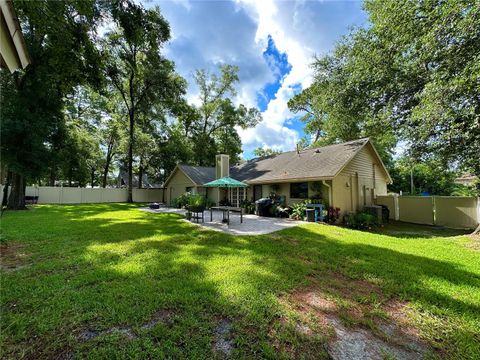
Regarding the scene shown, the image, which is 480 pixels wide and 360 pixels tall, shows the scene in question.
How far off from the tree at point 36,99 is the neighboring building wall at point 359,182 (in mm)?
11726

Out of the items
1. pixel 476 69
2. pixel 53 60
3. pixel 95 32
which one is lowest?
pixel 476 69

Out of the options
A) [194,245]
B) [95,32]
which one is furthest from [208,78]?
[194,245]

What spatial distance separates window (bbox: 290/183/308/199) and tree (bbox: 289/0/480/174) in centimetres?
524

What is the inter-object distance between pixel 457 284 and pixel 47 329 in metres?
6.28

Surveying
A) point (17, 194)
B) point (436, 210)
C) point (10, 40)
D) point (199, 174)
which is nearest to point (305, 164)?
point (436, 210)

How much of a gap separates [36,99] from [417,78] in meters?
21.1

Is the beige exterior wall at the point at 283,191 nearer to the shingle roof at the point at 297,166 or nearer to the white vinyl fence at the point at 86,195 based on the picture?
the shingle roof at the point at 297,166

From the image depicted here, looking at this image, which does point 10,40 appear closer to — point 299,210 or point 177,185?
point 299,210

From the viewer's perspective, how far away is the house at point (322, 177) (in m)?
11.6

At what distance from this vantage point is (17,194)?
14758mm

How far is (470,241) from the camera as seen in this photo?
7719 millimetres

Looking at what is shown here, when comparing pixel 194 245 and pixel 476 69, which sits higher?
pixel 476 69

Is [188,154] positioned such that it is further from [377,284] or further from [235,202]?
[377,284]

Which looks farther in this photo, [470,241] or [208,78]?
[208,78]
